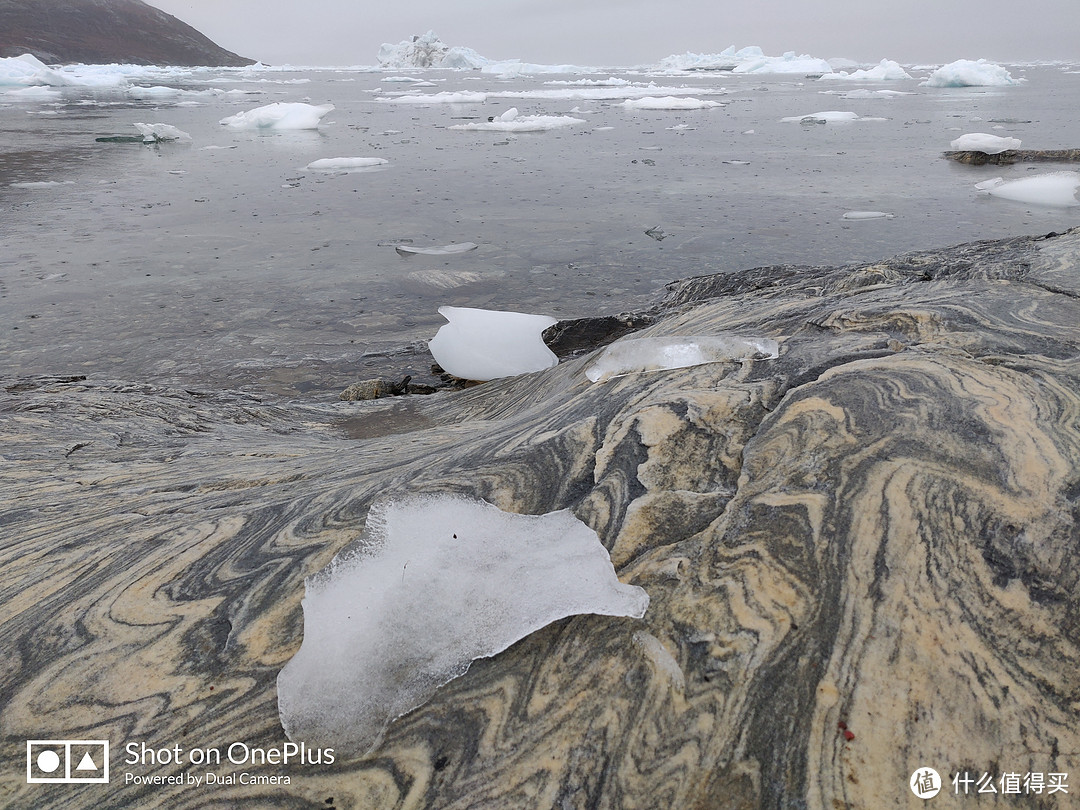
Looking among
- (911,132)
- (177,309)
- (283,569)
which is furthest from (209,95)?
(283,569)

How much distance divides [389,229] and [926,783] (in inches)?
295

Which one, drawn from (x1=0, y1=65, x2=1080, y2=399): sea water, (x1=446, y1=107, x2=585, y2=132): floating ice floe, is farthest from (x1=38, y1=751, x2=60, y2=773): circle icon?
(x1=446, y1=107, x2=585, y2=132): floating ice floe

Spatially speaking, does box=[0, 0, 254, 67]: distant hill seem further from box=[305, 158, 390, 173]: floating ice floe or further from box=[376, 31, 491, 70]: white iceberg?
box=[305, 158, 390, 173]: floating ice floe

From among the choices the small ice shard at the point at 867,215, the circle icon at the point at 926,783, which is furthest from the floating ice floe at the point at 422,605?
the small ice shard at the point at 867,215

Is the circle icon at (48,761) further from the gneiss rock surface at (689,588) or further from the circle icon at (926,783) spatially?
the circle icon at (926,783)

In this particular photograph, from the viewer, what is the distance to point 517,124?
698 inches

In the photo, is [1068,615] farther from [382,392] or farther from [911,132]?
[911,132]

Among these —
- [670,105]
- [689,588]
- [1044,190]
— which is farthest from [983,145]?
[670,105]

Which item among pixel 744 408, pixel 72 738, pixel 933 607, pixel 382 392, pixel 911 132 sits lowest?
pixel 382 392

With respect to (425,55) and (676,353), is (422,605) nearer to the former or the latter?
(676,353)

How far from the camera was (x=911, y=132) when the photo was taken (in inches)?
599

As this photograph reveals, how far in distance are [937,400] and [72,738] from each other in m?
2.34

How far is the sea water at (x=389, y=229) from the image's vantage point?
200 inches

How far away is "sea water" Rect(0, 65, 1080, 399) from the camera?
16.7 feet
